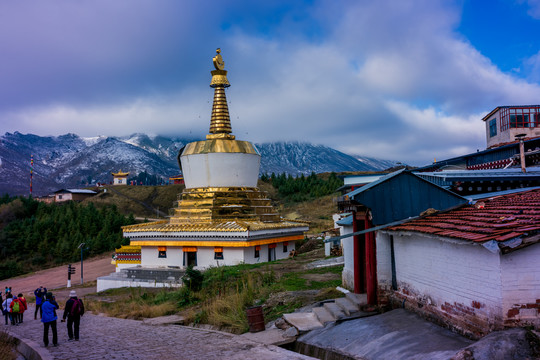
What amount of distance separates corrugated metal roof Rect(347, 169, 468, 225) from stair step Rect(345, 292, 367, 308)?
81.9 inches

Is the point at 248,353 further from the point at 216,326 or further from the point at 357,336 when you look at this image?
the point at 216,326

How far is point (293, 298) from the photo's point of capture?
14.0m

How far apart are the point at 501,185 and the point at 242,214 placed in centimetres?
1637

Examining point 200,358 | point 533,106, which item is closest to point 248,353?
point 200,358

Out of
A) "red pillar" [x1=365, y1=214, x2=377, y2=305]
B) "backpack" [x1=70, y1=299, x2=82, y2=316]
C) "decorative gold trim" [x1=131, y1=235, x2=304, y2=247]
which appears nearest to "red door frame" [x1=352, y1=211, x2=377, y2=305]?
"red pillar" [x1=365, y1=214, x2=377, y2=305]

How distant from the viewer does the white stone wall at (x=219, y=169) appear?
94.5 feet

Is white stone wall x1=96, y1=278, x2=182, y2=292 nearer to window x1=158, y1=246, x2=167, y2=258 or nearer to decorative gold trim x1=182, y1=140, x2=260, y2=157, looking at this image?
window x1=158, y1=246, x2=167, y2=258

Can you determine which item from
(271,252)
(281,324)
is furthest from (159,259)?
(281,324)

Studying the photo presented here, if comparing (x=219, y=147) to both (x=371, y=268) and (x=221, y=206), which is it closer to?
(x=221, y=206)

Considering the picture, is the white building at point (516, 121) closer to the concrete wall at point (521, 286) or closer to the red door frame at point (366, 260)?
the red door frame at point (366, 260)

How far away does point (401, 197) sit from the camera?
1139 centimetres

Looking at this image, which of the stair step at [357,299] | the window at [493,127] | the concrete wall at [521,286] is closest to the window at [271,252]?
the stair step at [357,299]

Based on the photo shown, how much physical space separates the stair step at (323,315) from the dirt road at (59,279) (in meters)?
22.7

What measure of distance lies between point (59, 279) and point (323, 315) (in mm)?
33128
